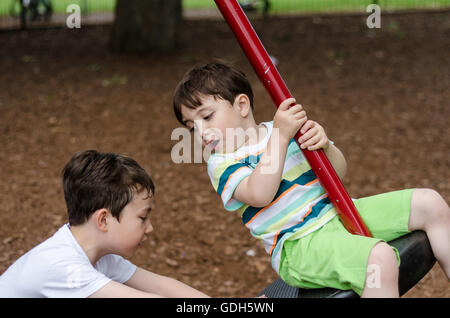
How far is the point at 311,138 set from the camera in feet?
7.24

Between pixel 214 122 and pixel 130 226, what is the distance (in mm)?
554

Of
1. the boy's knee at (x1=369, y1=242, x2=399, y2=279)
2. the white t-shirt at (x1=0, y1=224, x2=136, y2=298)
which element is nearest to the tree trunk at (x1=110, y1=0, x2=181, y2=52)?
the white t-shirt at (x1=0, y1=224, x2=136, y2=298)

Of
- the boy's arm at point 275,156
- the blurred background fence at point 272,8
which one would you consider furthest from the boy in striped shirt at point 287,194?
the blurred background fence at point 272,8

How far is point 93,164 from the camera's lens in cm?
221

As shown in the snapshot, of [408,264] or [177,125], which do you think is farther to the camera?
[177,125]

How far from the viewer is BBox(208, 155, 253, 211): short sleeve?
2309 mm

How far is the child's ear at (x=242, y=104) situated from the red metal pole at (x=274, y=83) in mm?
277

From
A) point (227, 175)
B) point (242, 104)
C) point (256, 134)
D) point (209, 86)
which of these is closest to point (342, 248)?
point (227, 175)

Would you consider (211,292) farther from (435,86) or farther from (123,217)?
(435,86)

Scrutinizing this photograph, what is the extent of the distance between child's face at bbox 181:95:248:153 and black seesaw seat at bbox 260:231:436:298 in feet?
2.13

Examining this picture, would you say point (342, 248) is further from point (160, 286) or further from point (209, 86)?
point (209, 86)

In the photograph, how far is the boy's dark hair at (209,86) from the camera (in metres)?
2.43

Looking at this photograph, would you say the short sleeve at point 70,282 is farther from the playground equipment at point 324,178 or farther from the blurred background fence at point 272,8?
the blurred background fence at point 272,8

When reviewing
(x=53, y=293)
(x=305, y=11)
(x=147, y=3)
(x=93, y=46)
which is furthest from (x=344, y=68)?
(x=53, y=293)
